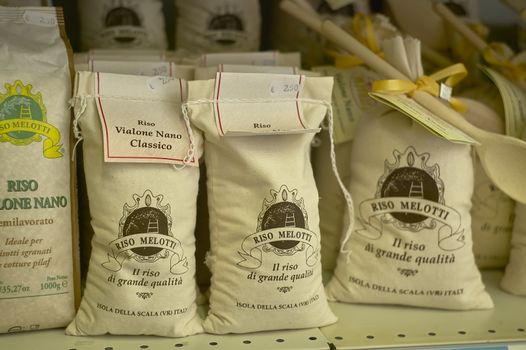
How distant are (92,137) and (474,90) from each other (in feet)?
2.43

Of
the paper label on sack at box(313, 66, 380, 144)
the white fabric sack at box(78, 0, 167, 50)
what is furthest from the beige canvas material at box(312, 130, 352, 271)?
the white fabric sack at box(78, 0, 167, 50)

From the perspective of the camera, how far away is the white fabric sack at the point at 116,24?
118cm

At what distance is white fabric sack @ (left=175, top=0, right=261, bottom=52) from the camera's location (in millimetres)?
1218

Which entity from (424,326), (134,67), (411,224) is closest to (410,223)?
(411,224)

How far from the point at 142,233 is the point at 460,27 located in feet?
2.34

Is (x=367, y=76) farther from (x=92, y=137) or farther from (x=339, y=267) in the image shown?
(x=92, y=137)

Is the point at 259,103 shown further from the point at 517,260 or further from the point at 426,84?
the point at 517,260

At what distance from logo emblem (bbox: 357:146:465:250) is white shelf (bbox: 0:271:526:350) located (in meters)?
0.12

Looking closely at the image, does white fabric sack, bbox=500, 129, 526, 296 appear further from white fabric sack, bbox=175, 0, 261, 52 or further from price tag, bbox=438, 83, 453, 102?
white fabric sack, bbox=175, 0, 261, 52

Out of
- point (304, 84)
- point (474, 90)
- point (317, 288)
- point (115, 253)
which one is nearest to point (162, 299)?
point (115, 253)

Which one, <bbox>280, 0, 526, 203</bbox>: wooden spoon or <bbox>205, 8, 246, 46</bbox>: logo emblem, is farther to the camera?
<bbox>205, 8, 246, 46</bbox>: logo emblem

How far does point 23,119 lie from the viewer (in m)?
0.87

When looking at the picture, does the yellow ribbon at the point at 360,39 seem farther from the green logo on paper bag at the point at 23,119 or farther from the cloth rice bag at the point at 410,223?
the green logo on paper bag at the point at 23,119

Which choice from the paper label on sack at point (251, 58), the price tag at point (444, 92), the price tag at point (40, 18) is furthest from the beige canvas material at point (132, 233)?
the price tag at point (444, 92)
